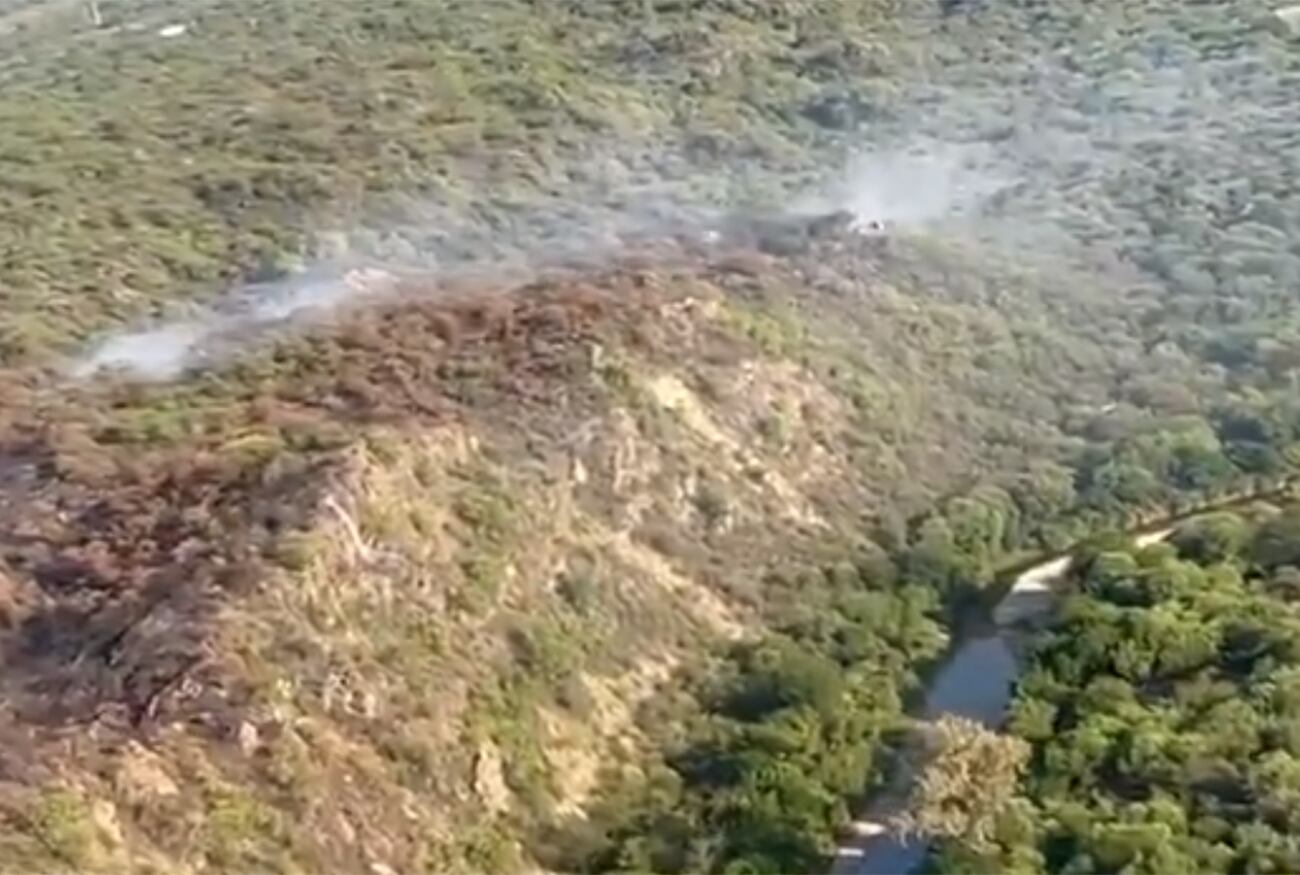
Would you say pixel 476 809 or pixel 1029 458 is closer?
pixel 476 809

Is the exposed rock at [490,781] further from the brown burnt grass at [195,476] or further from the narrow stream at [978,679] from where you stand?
the narrow stream at [978,679]

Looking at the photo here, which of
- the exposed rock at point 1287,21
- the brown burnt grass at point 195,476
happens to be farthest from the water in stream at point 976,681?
the exposed rock at point 1287,21

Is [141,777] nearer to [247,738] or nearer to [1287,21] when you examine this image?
[247,738]

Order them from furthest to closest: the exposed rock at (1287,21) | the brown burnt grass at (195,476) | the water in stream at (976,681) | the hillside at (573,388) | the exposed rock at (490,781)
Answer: the exposed rock at (1287,21)
the water in stream at (976,681)
the exposed rock at (490,781)
the hillside at (573,388)
the brown burnt grass at (195,476)

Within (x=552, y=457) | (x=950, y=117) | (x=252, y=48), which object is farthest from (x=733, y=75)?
(x=552, y=457)

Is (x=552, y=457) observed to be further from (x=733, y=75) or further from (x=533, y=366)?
(x=733, y=75)

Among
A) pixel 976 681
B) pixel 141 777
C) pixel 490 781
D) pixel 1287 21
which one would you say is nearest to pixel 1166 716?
pixel 976 681

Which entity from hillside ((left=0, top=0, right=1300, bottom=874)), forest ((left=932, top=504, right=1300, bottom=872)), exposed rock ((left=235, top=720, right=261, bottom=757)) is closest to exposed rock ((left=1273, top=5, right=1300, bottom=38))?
hillside ((left=0, top=0, right=1300, bottom=874))
